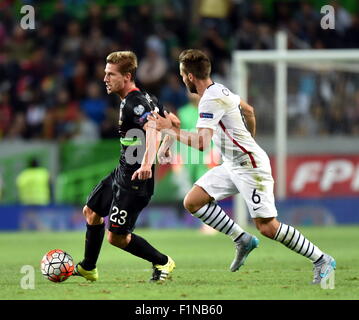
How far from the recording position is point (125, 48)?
21.9m

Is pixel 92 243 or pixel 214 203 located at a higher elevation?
pixel 214 203

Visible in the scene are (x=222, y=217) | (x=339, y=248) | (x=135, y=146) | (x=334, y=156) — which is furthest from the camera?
(x=334, y=156)

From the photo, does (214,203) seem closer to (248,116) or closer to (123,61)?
(248,116)

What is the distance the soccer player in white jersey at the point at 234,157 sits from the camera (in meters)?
8.80

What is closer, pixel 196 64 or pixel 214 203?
pixel 196 64

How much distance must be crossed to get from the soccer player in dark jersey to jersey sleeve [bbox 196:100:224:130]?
0.41 m

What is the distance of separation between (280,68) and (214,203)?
9357mm

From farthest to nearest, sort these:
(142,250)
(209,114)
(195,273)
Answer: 1. (195,273)
2. (142,250)
3. (209,114)

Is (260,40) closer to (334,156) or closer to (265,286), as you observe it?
(334,156)

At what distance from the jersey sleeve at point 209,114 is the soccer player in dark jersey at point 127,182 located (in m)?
0.41

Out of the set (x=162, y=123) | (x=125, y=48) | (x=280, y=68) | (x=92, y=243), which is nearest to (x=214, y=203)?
(x=92, y=243)

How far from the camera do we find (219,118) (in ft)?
28.9

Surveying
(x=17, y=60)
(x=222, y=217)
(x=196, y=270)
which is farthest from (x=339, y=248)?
(x=17, y=60)

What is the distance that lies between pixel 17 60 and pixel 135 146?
1367 centimetres
